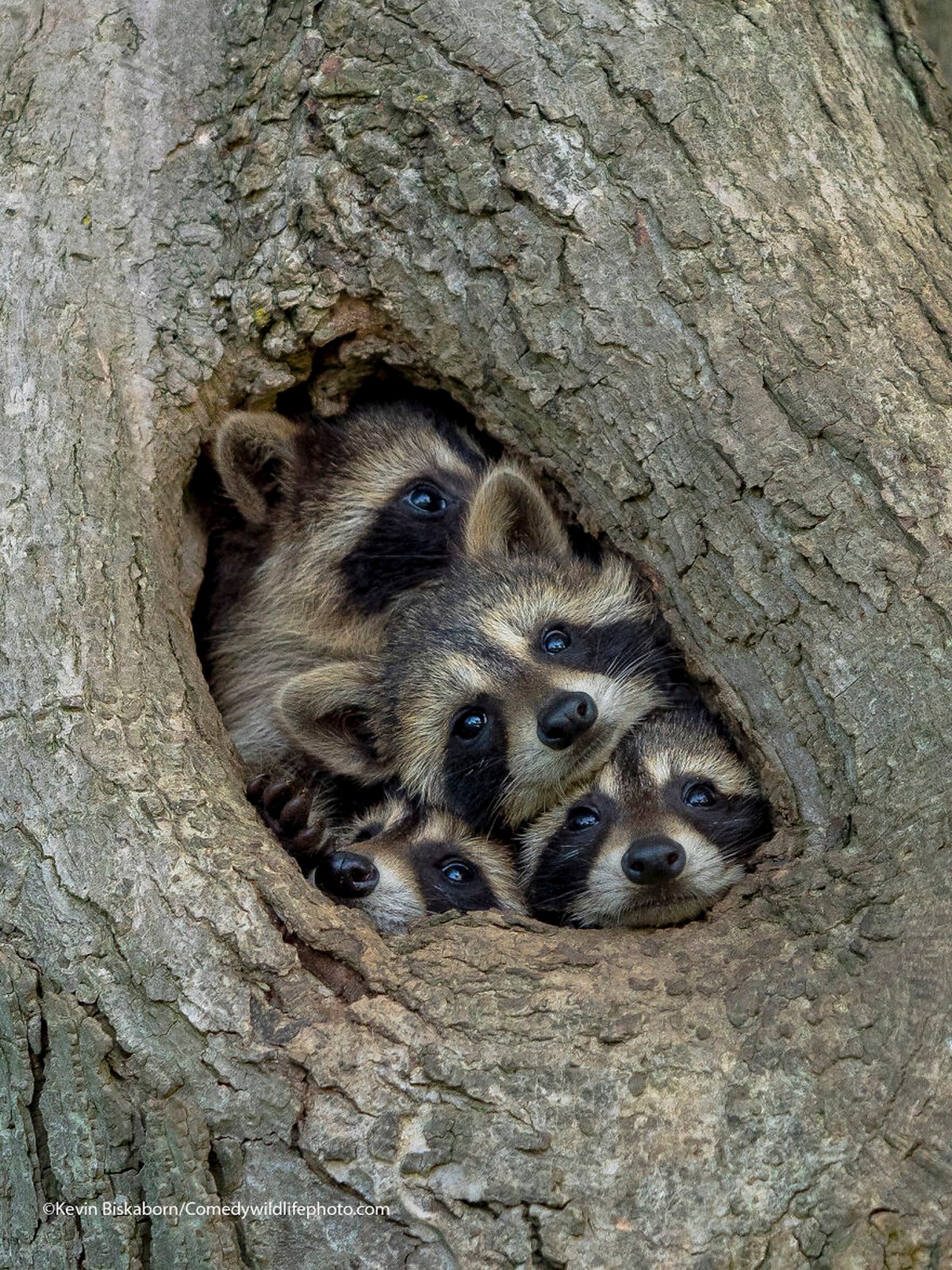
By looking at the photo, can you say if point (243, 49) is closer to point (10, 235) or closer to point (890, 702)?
point (10, 235)

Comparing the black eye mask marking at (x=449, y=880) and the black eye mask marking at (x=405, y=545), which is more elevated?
the black eye mask marking at (x=405, y=545)

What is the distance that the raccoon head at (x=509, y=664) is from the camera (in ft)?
12.9

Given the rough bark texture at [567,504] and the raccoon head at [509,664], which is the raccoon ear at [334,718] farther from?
the rough bark texture at [567,504]

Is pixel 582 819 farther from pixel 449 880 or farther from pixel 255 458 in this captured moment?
pixel 255 458

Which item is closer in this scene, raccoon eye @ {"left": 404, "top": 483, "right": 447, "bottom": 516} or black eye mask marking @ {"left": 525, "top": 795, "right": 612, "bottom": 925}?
black eye mask marking @ {"left": 525, "top": 795, "right": 612, "bottom": 925}

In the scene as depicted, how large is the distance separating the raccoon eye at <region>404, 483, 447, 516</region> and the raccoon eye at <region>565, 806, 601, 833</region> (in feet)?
3.98

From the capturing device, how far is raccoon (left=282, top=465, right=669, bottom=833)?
3.94 m

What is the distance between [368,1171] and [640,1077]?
0.59 meters

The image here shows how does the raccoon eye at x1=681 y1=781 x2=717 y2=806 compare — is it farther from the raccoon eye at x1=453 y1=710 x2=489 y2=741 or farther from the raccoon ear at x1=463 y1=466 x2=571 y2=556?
the raccoon ear at x1=463 y1=466 x2=571 y2=556

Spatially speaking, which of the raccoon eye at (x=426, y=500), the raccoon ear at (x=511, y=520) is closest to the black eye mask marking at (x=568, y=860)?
the raccoon ear at (x=511, y=520)

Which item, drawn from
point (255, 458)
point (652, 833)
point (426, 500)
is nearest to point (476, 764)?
point (652, 833)

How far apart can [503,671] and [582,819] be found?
21.1 inches

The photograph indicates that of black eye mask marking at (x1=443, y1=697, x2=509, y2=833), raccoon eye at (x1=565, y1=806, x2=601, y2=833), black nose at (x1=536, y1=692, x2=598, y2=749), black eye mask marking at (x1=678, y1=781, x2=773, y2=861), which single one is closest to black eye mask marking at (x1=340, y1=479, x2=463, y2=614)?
black eye mask marking at (x1=443, y1=697, x2=509, y2=833)

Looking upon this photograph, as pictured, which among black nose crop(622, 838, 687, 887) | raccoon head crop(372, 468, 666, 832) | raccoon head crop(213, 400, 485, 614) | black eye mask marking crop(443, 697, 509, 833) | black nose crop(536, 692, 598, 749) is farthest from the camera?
raccoon head crop(213, 400, 485, 614)
